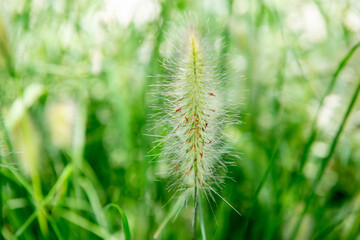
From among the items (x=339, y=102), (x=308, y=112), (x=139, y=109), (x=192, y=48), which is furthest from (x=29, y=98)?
(x=339, y=102)

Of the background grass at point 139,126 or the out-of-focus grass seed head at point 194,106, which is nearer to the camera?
the out-of-focus grass seed head at point 194,106

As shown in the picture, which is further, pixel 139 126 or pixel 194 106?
pixel 139 126

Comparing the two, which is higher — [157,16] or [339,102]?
[157,16]

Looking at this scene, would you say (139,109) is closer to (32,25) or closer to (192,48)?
(32,25)

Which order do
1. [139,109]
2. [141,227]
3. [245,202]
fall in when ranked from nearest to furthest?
[141,227]
[139,109]
[245,202]

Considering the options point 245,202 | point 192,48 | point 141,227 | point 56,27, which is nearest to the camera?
point 192,48

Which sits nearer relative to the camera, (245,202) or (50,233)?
(50,233)

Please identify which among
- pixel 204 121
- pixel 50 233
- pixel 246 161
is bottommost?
pixel 50 233

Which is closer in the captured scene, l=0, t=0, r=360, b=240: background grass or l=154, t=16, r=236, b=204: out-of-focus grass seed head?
l=154, t=16, r=236, b=204: out-of-focus grass seed head
